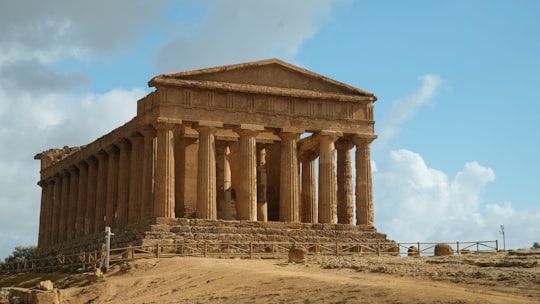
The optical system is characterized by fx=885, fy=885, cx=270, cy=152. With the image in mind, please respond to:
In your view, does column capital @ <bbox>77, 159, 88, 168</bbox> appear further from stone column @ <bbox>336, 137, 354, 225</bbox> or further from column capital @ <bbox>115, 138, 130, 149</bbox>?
stone column @ <bbox>336, 137, 354, 225</bbox>

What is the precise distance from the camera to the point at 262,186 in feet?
226

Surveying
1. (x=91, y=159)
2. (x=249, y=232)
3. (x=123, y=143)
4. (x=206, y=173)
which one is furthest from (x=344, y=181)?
(x=91, y=159)

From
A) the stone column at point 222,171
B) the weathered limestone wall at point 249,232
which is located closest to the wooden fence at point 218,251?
the weathered limestone wall at point 249,232

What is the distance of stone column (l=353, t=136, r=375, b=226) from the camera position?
204ft

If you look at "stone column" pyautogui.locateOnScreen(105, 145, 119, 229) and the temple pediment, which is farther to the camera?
"stone column" pyautogui.locateOnScreen(105, 145, 119, 229)

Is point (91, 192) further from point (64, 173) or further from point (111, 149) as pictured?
point (64, 173)

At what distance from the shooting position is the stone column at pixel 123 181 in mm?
63094

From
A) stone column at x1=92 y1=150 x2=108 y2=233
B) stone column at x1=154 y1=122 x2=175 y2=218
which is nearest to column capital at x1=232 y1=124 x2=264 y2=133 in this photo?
stone column at x1=154 y1=122 x2=175 y2=218

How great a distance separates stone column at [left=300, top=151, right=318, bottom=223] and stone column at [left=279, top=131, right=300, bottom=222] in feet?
22.1

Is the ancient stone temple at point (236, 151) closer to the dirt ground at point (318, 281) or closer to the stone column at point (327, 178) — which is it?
the stone column at point (327, 178)

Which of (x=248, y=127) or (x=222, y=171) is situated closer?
(x=248, y=127)

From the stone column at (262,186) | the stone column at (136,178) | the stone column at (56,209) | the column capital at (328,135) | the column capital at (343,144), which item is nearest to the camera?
the stone column at (136,178)

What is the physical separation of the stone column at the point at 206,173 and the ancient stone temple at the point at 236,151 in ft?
0.22

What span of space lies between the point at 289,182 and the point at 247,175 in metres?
3.26
